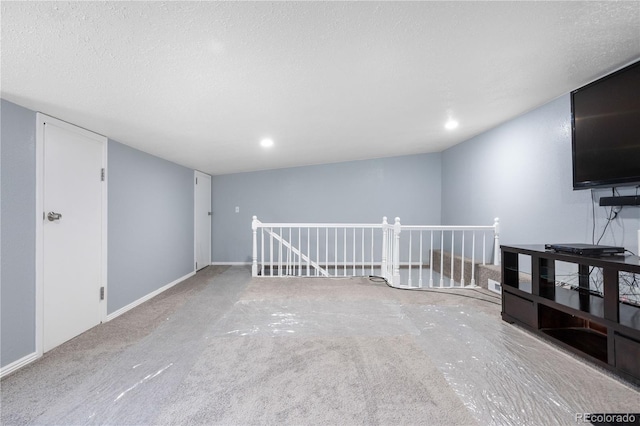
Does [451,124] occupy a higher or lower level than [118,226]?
higher

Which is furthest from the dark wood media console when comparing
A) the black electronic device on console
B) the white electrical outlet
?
the white electrical outlet

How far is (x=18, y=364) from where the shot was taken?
5.57 ft

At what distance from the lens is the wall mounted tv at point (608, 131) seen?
66.3 inches

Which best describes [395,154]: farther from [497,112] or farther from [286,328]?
[286,328]

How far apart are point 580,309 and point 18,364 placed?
3623 mm

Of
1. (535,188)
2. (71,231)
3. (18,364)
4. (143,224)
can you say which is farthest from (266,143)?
(535,188)

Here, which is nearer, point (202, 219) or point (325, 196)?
point (202, 219)

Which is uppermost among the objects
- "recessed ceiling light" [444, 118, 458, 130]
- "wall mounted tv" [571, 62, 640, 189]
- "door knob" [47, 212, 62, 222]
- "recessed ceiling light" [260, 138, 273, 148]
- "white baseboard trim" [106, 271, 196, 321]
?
"recessed ceiling light" [444, 118, 458, 130]

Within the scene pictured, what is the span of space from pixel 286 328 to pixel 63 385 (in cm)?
136

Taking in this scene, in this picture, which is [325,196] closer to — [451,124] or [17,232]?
[451,124]

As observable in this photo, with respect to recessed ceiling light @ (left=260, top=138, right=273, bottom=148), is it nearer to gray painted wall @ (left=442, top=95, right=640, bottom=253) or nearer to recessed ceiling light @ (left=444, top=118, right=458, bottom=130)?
recessed ceiling light @ (left=444, top=118, right=458, bottom=130)

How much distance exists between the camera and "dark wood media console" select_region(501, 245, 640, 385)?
4.49ft

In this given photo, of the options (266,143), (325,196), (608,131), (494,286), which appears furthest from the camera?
(325,196)

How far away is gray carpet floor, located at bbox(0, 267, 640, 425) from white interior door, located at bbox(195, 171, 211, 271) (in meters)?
2.26
